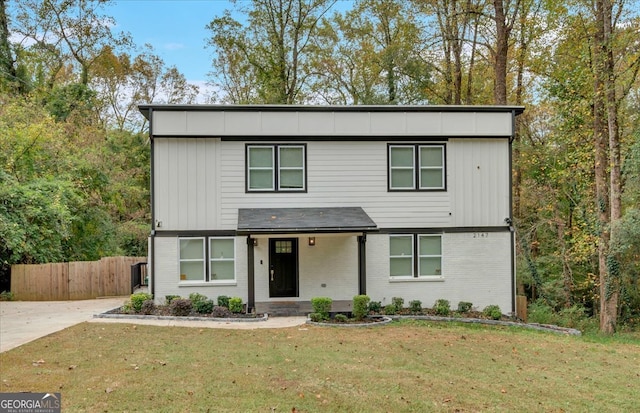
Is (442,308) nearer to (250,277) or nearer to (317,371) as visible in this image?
(250,277)

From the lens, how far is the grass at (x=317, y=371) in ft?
18.8

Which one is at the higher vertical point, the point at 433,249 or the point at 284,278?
the point at 433,249

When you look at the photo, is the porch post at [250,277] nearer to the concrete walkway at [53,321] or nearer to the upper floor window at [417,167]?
the concrete walkway at [53,321]

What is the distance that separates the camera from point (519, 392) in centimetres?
641

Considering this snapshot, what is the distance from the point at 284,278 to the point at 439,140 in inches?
260

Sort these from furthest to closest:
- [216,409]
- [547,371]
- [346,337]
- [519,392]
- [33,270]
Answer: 1. [33,270]
2. [346,337]
3. [547,371]
4. [519,392]
5. [216,409]

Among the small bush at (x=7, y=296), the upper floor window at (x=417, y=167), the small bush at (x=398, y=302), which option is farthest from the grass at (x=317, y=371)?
the small bush at (x=7, y=296)

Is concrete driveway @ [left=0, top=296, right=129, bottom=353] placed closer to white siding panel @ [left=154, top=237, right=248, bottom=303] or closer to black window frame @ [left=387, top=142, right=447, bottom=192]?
white siding panel @ [left=154, top=237, right=248, bottom=303]

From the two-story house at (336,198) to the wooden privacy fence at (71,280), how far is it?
5400mm

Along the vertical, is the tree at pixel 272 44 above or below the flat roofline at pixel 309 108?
above

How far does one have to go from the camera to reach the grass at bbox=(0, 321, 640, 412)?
5.72 m

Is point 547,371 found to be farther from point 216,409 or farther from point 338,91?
point 338,91

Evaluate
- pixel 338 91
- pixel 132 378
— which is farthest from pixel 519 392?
pixel 338 91

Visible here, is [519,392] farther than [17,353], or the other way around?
[17,353]
